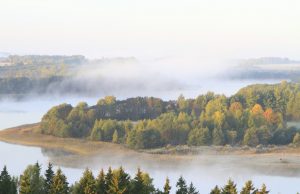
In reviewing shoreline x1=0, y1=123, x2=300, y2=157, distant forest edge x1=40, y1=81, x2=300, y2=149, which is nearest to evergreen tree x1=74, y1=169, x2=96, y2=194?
shoreline x1=0, y1=123, x2=300, y2=157

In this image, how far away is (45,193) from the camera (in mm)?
17984

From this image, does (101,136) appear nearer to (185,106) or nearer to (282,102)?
(185,106)

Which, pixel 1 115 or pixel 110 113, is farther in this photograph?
→ pixel 1 115

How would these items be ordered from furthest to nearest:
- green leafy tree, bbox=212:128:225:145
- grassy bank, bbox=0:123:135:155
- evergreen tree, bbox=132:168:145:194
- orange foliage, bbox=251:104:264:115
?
1. orange foliage, bbox=251:104:264:115
2. green leafy tree, bbox=212:128:225:145
3. grassy bank, bbox=0:123:135:155
4. evergreen tree, bbox=132:168:145:194

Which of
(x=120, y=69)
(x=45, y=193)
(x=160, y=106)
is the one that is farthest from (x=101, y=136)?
(x=120, y=69)

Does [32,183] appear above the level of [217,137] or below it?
below

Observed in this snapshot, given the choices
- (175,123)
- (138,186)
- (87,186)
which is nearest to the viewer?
(87,186)

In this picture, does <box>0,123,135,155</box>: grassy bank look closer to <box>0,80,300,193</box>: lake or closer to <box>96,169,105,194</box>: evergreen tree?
A: <box>0,80,300,193</box>: lake

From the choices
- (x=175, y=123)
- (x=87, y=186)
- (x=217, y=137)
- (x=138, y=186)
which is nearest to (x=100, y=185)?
(x=87, y=186)

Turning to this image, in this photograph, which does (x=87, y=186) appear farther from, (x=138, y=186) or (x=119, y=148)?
(x=119, y=148)

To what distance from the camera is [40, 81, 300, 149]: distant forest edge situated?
3978cm

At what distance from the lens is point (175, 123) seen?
40.9 metres

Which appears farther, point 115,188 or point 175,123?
point 175,123

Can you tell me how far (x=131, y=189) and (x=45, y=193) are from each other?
101 inches
